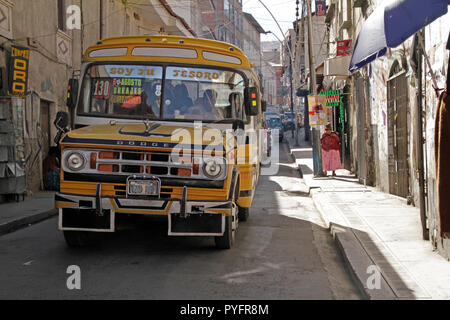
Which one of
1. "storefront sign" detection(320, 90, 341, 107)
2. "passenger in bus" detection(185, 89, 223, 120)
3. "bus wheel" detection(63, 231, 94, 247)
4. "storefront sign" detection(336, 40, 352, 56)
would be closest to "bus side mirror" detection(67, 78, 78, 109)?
"passenger in bus" detection(185, 89, 223, 120)

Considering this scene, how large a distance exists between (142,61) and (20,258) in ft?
9.40

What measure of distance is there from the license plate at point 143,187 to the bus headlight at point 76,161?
56cm

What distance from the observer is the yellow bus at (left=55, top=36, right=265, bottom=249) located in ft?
21.0

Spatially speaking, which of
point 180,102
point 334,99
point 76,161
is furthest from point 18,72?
point 334,99

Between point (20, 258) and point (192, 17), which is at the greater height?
point (192, 17)

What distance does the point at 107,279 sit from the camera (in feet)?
18.6

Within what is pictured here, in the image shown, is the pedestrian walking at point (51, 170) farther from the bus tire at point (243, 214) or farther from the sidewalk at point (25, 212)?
the bus tire at point (243, 214)

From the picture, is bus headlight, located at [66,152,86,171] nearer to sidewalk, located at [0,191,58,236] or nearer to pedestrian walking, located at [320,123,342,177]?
sidewalk, located at [0,191,58,236]

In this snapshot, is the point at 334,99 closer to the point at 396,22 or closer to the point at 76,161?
the point at 396,22

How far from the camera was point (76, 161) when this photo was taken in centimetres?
642

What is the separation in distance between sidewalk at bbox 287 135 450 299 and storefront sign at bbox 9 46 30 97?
7068 millimetres

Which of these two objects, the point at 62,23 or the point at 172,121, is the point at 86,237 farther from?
the point at 62,23

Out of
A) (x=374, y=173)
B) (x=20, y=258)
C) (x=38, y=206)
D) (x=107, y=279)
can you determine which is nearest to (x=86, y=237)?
(x=20, y=258)

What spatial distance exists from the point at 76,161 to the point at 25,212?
4.79m
